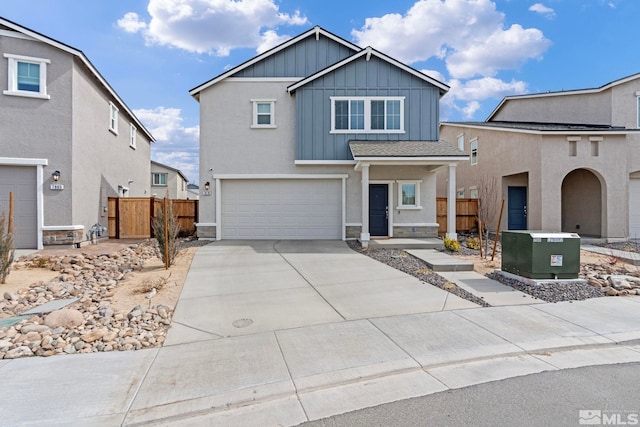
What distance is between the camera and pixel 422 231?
14.8 metres

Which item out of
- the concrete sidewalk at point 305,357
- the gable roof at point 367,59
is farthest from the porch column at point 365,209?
the concrete sidewalk at point 305,357

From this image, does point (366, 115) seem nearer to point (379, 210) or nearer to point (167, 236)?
point (379, 210)

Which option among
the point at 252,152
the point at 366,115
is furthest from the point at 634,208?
the point at 252,152

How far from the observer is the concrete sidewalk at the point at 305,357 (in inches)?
132

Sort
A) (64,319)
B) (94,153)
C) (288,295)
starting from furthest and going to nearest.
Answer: (94,153)
(288,295)
(64,319)

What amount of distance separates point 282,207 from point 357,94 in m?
5.43

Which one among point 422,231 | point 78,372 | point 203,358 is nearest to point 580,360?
point 203,358

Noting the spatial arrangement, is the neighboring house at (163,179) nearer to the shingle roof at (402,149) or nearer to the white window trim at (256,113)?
the white window trim at (256,113)

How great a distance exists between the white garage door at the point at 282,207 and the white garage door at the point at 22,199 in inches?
245

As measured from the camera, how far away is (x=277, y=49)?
15133 millimetres

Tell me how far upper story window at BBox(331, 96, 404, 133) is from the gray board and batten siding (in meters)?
0.18

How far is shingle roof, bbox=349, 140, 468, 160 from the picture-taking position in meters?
12.7

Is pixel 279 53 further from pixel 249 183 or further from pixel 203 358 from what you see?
pixel 203 358

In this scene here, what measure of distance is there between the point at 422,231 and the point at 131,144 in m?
15.3
